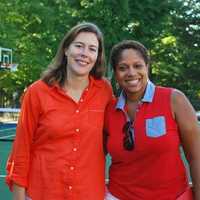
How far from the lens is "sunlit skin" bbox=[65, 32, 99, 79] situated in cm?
318

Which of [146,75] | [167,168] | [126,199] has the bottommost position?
[126,199]

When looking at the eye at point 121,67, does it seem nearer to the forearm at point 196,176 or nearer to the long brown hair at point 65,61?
the long brown hair at point 65,61

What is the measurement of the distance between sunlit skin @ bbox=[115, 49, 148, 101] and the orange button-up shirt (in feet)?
0.91

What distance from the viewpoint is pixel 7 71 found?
2953cm

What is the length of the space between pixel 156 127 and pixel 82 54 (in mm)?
597

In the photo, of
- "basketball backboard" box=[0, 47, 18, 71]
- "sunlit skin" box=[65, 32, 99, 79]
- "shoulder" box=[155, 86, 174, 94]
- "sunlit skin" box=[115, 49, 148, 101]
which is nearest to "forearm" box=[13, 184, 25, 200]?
"sunlit skin" box=[65, 32, 99, 79]

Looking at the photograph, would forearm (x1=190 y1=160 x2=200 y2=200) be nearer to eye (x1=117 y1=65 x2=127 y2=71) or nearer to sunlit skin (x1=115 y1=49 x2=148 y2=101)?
sunlit skin (x1=115 y1=49 x2=148 y2=101)

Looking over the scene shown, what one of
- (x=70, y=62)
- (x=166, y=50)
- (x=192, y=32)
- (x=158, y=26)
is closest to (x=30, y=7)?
(x=158, y=26)

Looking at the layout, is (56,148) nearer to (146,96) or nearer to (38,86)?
(38,86)

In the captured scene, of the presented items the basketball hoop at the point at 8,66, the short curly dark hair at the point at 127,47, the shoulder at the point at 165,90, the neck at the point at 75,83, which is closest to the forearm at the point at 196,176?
the shoulder at the point at 165,90

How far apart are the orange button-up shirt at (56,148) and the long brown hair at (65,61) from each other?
9 cm

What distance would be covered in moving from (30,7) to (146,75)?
2393 cm

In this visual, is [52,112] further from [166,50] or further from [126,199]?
[166,50]

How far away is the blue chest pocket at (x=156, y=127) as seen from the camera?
3023 millimetres
